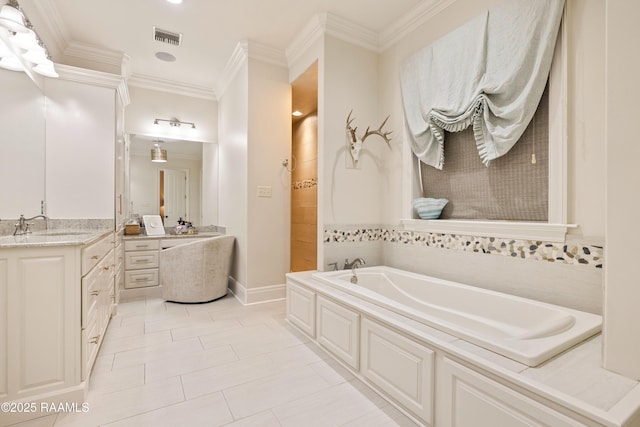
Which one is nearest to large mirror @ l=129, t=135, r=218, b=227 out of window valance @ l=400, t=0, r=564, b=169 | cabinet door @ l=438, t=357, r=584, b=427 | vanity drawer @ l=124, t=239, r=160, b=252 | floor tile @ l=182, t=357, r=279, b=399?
vanity drawer @ l=124, t=239, r=160, b=252

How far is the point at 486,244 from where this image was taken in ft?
7.14

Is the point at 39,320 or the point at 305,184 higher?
the point at 305,184

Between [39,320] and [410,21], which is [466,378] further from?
[410,21]

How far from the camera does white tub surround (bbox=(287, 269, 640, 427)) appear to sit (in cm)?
98

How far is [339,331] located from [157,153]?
140 inches

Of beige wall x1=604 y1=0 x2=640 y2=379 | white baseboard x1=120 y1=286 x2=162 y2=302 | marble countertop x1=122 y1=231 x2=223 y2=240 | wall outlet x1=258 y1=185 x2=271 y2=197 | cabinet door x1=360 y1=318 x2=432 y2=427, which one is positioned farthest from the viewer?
marble countertop x1=122 y1=231 x2=223 y2=240

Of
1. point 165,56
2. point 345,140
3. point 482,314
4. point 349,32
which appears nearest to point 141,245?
point 165,56

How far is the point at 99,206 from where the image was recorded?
2.99 m

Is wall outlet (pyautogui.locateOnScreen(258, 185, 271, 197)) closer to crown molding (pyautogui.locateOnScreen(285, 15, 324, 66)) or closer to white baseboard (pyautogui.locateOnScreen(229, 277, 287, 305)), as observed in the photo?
white baseboard (pyautogui.locateOnScreen(229, 277, 287, 305))

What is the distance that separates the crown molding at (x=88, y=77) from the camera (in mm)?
2814

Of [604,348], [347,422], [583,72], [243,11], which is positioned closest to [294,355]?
[347,422]

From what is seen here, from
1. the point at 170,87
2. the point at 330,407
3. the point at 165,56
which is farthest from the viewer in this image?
Answer: the point at 170,87

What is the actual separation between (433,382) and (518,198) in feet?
4.59

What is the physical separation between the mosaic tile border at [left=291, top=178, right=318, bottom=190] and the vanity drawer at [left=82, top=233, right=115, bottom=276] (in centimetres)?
235
